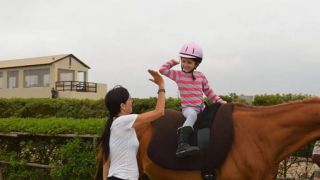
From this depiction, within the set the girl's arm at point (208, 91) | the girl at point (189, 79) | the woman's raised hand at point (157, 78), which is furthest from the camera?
the girl's arm at point (208, 91)

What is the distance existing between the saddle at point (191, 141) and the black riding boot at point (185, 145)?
0.07 metres

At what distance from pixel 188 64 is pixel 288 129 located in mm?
1258

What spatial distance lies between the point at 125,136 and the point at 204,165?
1.31m

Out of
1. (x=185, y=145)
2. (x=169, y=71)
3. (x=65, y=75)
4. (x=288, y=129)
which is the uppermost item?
(x=65, y=75)

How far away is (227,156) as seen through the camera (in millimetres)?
4730

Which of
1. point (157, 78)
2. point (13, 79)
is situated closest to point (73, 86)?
point (13, 79)

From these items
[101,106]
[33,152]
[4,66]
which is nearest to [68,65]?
[4,66]

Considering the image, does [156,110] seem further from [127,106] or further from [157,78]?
[157,78]

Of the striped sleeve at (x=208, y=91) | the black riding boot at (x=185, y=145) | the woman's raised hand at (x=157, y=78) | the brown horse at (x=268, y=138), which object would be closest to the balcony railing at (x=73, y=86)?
the striped sleeve at (x=208, y=91)

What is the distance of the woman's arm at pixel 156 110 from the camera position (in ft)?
12.2

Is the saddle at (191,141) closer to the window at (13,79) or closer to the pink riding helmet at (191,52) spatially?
the pink riding helmet at (191,52)

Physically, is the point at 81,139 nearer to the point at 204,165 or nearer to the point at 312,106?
the point at 204,165

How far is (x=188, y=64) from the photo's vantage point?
5.11 meters

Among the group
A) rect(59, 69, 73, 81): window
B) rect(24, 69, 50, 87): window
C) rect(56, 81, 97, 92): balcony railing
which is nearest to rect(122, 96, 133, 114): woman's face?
rect(56, 81, 97, 92): balcony railing
